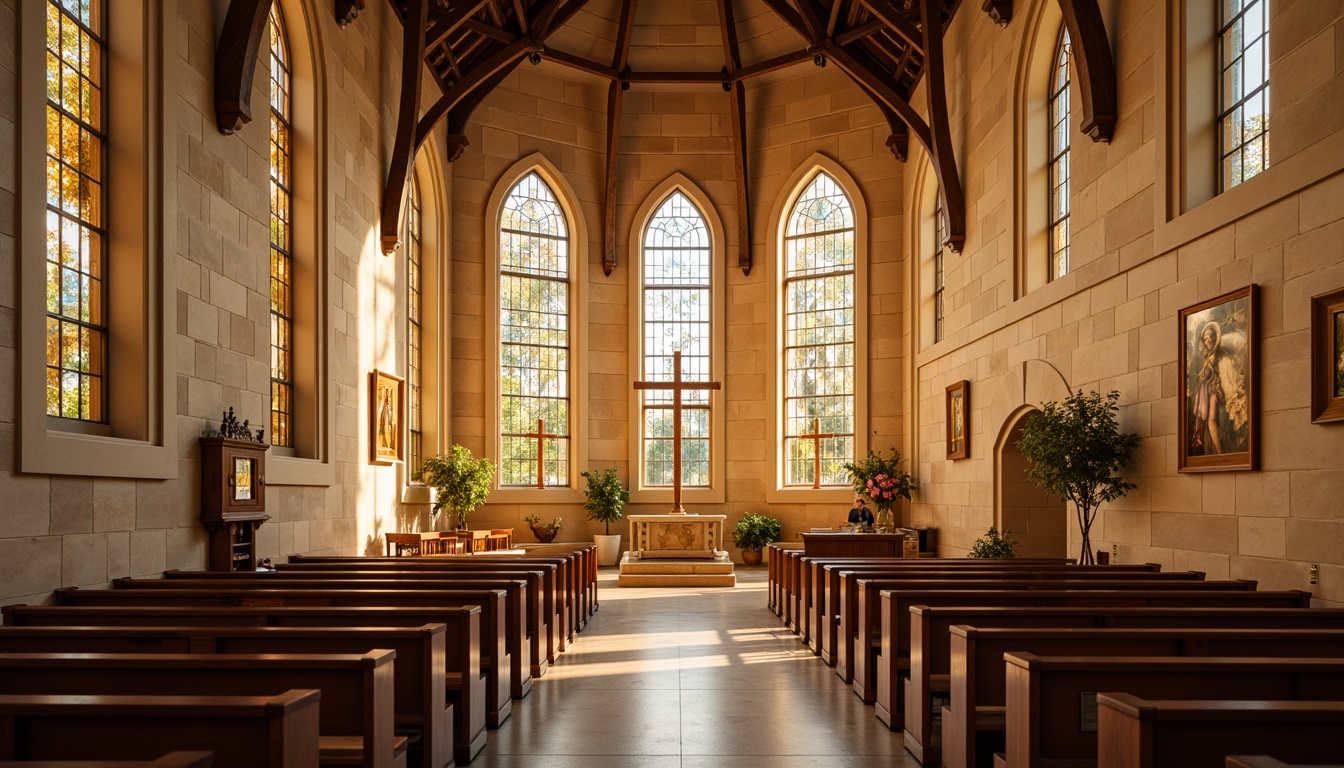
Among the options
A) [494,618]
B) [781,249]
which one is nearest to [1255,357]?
[494,618]

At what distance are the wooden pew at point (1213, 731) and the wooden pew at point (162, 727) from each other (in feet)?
7.30

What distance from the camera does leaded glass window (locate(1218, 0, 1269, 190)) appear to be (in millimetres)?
7336

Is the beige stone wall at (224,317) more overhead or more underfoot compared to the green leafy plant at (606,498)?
more overhead

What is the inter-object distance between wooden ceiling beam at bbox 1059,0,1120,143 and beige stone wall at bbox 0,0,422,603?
7091mm

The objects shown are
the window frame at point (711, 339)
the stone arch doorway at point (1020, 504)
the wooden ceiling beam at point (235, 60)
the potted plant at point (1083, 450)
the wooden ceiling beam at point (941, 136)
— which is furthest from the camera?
the window frame at point (711, 339)

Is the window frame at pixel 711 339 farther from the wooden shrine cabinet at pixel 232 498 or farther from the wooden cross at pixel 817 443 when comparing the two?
the wooden shrine cabinet at pixel 232 498

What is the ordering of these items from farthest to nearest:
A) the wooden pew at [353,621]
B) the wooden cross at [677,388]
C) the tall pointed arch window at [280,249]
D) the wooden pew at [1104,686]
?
the wooden cross at [677,388]
the tall pointed arch window at [280,249]
the wooden pew at [353,621]
the wooden pew at [1104,686]

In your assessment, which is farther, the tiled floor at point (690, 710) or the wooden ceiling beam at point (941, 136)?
the wooden ceiling beam at point (941, 136)

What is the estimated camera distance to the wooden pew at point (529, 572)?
719 cm

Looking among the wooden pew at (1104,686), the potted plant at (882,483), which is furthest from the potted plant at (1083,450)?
the potted plant at (882,483)

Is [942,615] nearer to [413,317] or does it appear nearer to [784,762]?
[784,762]

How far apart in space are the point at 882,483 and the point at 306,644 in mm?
11827

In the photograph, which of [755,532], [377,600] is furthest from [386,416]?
[377,600]

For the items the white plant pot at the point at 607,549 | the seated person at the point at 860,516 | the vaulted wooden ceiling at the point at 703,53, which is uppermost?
the vaulted wooden ceiling at the point at 703,53
